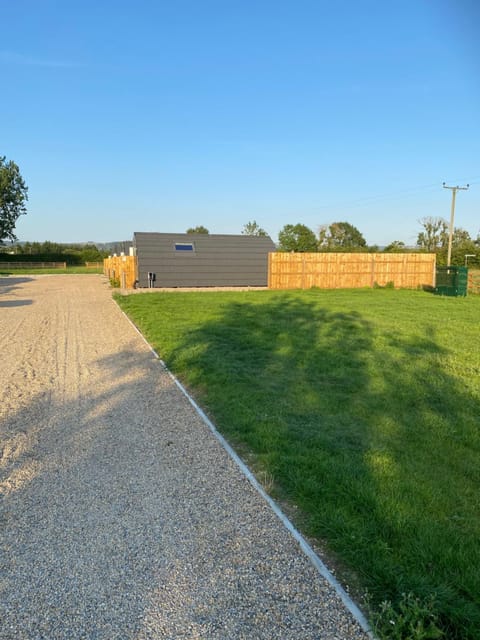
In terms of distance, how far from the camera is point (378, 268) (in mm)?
23375

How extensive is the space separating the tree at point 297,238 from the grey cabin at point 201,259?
4098 centimetres

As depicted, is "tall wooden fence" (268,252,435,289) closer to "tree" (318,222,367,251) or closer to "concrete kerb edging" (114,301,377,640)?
"concrete kerb edging" (114,301,377,640)

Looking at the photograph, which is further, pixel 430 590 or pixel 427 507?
pixel 427 507

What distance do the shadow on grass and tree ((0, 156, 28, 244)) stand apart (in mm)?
54182

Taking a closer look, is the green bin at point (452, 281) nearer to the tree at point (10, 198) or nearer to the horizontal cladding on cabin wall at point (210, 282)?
the horizontal cladding on cabin wall at point (210, 282)

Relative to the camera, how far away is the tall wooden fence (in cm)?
2266

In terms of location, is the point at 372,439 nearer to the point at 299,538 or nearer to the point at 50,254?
the point at 299,538

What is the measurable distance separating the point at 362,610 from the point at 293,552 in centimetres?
50

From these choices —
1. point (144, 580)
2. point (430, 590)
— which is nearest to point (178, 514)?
point (144, 580)

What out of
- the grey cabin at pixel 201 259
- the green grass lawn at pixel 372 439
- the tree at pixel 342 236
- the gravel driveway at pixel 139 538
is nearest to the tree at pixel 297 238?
the tree at pixel 342 236

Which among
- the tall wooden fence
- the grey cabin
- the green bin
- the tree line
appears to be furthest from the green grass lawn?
the tree line

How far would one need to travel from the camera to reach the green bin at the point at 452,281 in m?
19.2

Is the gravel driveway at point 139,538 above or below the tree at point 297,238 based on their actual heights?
below

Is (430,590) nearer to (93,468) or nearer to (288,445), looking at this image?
(288,445)
